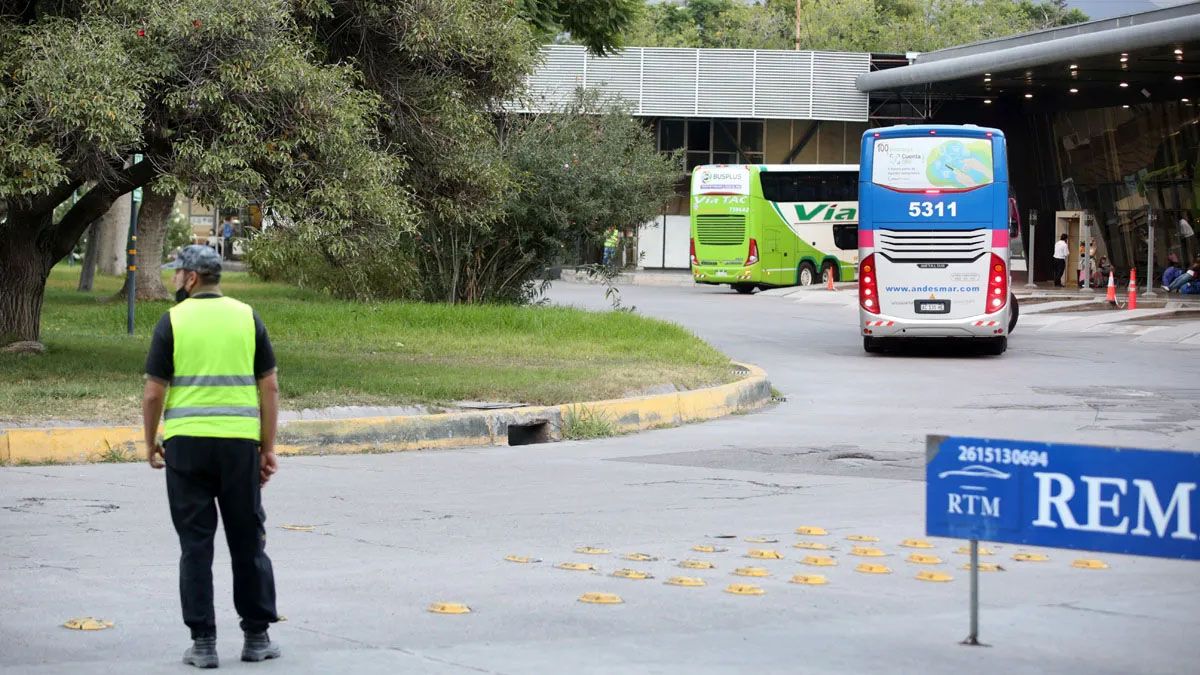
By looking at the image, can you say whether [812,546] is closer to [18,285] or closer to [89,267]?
[18,285]

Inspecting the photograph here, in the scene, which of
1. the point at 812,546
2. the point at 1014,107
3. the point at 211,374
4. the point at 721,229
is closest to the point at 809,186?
the point at 721,229

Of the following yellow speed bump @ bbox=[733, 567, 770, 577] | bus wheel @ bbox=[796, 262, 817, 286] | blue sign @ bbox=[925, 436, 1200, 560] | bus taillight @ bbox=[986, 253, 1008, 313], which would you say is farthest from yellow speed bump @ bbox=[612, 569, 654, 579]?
bus wheel @ bbox=[796, 262, 817, 286]

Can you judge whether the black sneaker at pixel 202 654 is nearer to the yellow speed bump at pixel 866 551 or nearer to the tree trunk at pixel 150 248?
the yellow speed bump at pixel 866 551

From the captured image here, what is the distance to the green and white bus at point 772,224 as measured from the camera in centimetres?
4619

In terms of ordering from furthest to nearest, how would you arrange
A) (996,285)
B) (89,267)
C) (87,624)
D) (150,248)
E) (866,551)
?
(89,267) → (150,248) → (996,285) → (866,551) → (87,624)

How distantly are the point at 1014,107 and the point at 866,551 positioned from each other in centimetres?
5040

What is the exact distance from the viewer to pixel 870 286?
23359 mm

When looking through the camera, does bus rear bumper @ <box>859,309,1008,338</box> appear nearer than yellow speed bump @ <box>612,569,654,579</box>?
No

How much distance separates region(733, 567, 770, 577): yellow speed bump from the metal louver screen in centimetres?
3863

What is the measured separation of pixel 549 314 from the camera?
2305 cm

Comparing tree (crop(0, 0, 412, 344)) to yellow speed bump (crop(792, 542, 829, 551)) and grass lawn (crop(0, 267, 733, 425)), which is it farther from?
yellow speed bump (crop(792, 542, 829, 551))

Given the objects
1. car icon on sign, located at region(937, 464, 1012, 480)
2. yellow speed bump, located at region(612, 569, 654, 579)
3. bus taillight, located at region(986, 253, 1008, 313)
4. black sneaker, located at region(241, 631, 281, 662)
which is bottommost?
yellow speed bump, located at region(612, 569, 654, 579)

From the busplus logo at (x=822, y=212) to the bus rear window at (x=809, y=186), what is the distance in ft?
0.67

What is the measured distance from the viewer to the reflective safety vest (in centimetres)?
593
